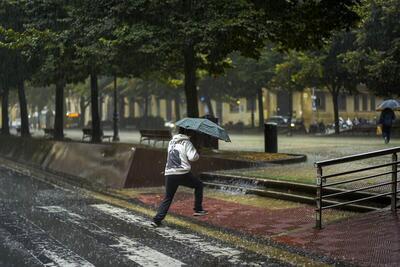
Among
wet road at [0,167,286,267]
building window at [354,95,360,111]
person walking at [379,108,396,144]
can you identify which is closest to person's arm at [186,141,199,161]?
wet road at [0,167,286,267]

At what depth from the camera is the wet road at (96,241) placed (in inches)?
283

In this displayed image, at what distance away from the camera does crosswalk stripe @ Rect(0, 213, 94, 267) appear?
709cm

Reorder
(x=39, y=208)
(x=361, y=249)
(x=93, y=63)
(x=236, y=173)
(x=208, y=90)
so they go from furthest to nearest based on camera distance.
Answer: (x=208, y=90)
(x=93, y=63)
(x=236, y=173)
(x=39, y=208)
(x=361, y=249)

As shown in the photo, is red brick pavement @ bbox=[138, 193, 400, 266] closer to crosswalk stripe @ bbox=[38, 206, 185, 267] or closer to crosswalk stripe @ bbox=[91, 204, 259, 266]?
crosswalk stripe @ bbox=[91, 204, 259, 266]

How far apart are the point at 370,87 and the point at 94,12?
70.8 feet

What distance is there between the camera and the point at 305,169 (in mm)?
Answer: 14977

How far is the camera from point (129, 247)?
314 inches

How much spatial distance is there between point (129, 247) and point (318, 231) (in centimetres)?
296

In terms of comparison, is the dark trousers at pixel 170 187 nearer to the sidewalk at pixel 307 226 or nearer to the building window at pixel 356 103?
the sidewalk at pixel 307 226

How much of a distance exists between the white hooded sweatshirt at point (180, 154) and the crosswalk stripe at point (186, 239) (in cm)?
101

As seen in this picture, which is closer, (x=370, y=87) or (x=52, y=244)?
(x=52, y=244)

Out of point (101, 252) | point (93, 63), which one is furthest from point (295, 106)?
point (101, 252)

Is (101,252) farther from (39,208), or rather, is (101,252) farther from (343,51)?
(343,51)

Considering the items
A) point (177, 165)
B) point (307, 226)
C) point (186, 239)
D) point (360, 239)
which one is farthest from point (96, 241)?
point (360, 239)
